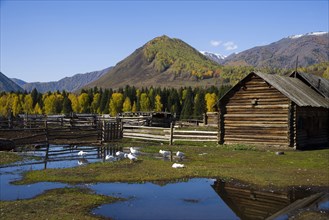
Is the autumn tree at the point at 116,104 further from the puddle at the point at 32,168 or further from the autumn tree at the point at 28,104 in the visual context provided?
the puddle at the point at 32,168

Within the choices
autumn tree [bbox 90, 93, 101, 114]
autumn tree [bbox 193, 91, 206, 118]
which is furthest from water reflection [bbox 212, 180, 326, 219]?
autumn tree [bbox 90, 93, 101, 114]

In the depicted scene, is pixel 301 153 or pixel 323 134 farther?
pixel 323 134

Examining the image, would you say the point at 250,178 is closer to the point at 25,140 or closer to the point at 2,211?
the point at 2,211

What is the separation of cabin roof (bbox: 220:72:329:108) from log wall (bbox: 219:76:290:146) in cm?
50

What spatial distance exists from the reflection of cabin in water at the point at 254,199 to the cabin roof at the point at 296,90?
16128mm

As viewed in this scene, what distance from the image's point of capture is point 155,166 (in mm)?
21250

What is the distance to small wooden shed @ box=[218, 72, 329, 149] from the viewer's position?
31.5m

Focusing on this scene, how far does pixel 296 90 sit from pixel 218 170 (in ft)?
57.2

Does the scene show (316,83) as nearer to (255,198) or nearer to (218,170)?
(218,170)

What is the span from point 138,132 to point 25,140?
11281 millimetres

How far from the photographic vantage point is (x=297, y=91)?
34.3 m

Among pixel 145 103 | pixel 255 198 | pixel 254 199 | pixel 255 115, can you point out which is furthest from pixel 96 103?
pixel 254 199

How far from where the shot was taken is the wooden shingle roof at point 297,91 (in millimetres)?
31500

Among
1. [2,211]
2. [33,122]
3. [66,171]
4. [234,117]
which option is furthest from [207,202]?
[33,122]
